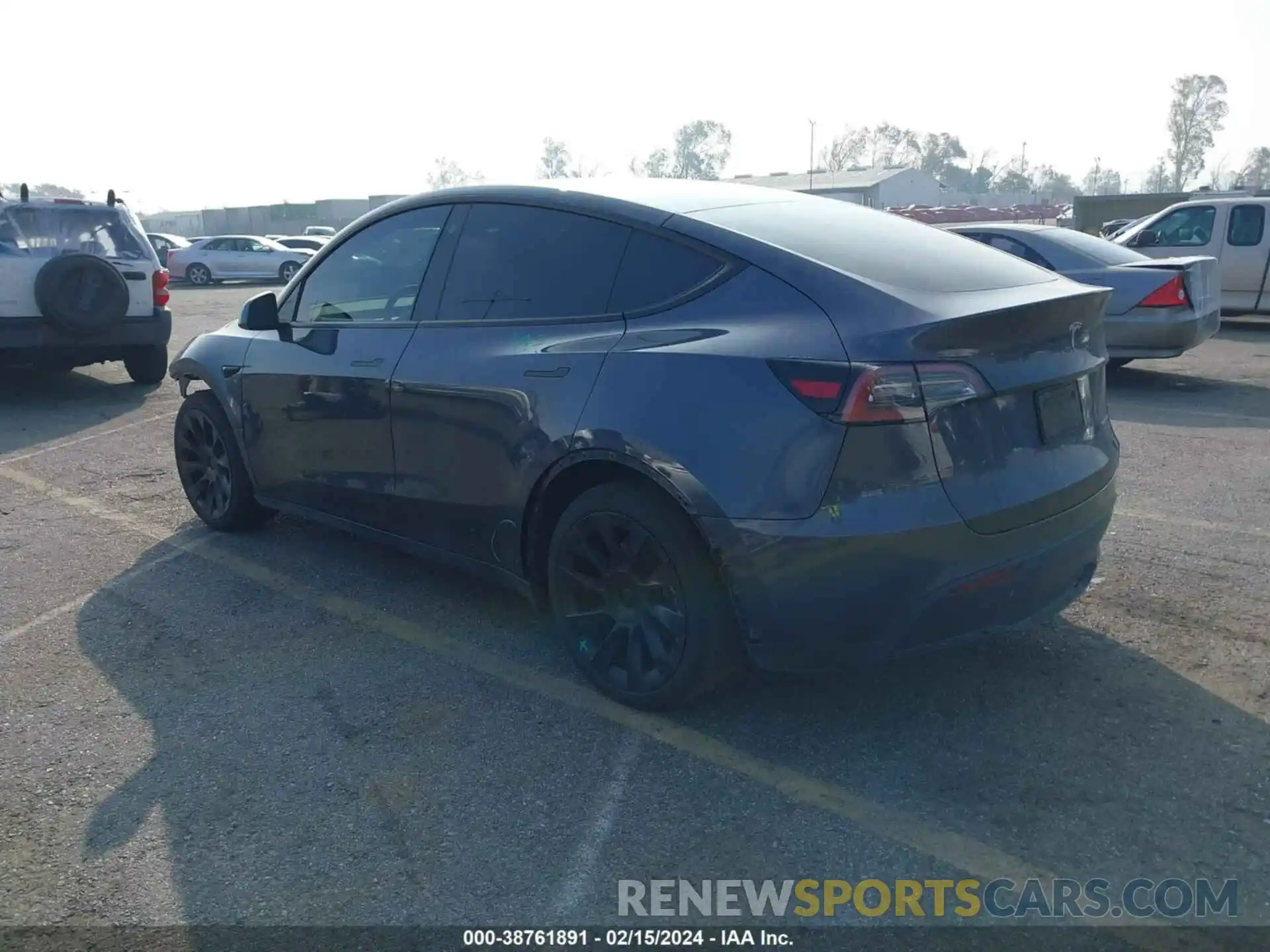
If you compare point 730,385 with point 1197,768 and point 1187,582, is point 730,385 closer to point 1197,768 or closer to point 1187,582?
point 1197,768

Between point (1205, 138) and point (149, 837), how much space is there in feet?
444

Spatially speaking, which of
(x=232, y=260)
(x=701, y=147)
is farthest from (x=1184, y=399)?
(x=701, y=147)

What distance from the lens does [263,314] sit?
5.14 metres

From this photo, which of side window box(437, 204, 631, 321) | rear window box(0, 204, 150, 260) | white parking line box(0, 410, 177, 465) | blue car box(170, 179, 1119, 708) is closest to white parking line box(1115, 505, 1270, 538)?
blue car box(170, 179, 1119, 708)

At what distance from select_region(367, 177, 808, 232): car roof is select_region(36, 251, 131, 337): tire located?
5.97 metres

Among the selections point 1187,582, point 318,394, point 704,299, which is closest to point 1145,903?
point 704,299

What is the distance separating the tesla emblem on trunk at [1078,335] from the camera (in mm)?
3572

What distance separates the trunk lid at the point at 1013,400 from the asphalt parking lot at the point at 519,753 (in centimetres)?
77

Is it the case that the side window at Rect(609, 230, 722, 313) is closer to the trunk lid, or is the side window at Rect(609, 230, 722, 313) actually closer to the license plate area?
the trunk lid

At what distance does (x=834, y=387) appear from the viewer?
3090 millimetres

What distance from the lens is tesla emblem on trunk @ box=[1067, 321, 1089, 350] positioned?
3572 millimetres

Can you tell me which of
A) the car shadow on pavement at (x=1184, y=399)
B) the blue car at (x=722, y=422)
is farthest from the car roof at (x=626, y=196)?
the car shadow on pavement at (x=1184, y=399)

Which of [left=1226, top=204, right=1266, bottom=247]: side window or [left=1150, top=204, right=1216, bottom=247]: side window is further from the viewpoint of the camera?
[left=1150, top=204, right=1216, bottom=247]: side window

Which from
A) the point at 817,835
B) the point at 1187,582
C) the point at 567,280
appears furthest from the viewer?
the point at 1187,582
